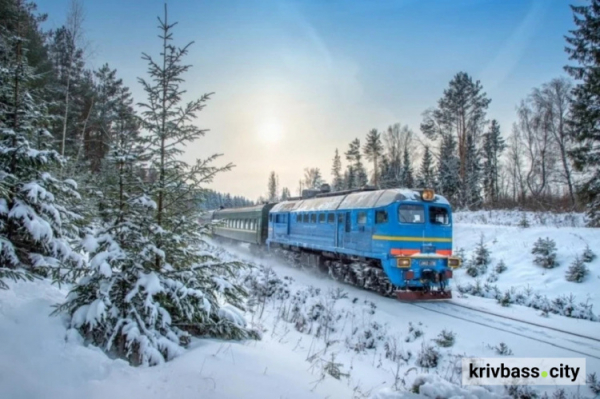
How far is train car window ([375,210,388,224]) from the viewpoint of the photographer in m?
10.6

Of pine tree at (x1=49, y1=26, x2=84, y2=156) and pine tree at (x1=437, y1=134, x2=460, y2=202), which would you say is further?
pine tree at (x1=437, y1=134, x2=460, y2=202)

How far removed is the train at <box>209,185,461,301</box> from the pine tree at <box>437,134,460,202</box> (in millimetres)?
23667

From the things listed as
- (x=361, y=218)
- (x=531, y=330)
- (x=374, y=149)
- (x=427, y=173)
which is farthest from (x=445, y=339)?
(x=374, y=149)

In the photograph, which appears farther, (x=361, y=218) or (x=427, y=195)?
(x=361, y=218)

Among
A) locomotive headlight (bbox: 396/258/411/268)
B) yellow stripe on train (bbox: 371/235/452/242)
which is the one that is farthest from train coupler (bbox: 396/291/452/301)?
yellow stripe on train (bbox: 371/235/452/242)

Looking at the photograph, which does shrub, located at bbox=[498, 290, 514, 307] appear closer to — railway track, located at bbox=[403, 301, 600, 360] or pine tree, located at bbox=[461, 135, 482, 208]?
railway track, located at bbox=[403, 301, 600, 360]

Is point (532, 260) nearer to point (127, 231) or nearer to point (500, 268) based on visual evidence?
point (500, 268)

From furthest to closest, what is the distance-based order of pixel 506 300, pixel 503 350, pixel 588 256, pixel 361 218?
pixel 361 218 < pixel 588 256 < pixel 506 300 < pixel 503 350

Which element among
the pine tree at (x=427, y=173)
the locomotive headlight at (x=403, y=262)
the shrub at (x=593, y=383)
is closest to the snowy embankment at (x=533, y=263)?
the locomotive headlight at (x=403, y=262)

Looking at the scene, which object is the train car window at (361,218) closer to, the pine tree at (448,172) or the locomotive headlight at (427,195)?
the locomotive headlight at (427,195)

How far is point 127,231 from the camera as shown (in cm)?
424

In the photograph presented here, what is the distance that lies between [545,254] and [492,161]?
40.6 m

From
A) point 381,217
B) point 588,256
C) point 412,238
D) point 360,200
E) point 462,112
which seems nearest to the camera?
point 412,238

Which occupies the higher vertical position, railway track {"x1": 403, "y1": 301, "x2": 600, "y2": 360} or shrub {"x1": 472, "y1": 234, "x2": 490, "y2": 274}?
shrub {"x1": 472, "y1": 234, "x2": 490, "y2": 274}
